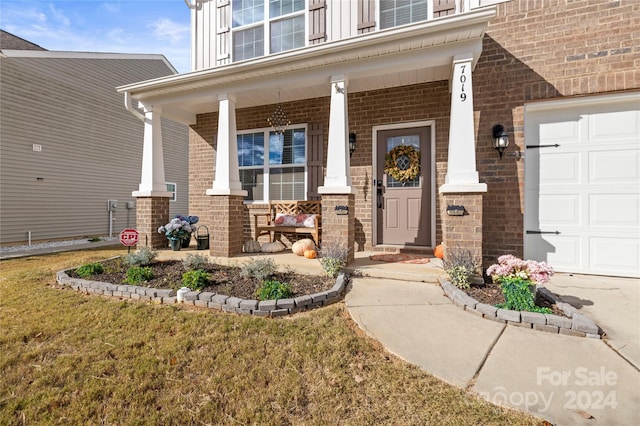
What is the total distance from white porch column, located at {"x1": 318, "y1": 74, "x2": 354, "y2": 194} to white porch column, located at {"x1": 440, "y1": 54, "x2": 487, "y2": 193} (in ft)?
4.44

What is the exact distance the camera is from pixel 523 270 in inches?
113

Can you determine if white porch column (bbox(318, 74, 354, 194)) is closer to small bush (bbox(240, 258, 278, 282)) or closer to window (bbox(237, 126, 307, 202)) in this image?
small bush (bbox(240, 258, 278, 282))

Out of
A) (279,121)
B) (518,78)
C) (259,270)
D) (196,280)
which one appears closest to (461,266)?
(259,270)

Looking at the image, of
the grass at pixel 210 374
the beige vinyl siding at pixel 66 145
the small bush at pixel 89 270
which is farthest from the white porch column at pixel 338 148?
the beige vinyl siding at pixel 66 145

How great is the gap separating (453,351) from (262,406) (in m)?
1.39

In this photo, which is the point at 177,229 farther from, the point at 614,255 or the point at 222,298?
the point at 614,255

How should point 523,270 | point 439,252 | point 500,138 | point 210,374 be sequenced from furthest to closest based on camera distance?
point 439,252, point 500,138, point 523,270, point 210,374

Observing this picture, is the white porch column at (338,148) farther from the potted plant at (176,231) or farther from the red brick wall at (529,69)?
the potted plant at (176,231)

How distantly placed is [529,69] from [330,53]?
2.85m

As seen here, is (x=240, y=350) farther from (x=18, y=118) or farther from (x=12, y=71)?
(x=12, y=71)

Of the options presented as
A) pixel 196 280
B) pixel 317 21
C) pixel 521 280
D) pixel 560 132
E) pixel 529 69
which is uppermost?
pixel 317 21

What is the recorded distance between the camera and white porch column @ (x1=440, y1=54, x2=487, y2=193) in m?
3.49

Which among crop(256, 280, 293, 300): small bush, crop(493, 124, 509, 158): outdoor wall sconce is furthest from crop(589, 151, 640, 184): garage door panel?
crop(256, 280, 293, 300): small bush

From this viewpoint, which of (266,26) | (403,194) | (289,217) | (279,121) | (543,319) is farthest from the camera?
(266,26)
